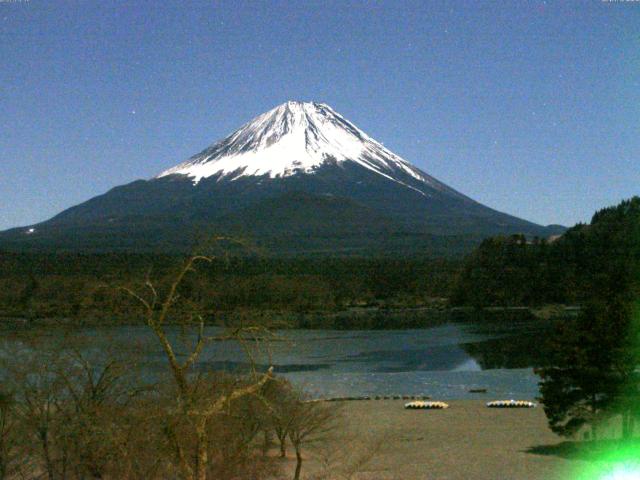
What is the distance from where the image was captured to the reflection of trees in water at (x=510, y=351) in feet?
134

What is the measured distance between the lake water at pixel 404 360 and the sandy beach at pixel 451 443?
3.35 meters

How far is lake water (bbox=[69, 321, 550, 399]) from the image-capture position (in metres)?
32.3

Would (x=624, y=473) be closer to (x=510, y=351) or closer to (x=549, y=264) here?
(x=510, y=351)

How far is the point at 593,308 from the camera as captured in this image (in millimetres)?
18875

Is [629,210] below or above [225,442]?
above

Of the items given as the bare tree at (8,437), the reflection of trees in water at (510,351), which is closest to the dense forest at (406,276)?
the reflection of trees in water at (510,351)

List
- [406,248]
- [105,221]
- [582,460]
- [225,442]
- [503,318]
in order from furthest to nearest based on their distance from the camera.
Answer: [105,221] < [406,248] < [503,318] < [582,460] < [225,442]

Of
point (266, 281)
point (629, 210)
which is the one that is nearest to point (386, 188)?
point (629, 210)

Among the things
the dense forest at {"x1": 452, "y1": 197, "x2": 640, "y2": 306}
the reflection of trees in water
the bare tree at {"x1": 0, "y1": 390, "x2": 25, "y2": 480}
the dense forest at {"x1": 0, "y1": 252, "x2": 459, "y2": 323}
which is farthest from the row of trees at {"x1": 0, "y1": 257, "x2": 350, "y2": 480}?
the dense forest at {"x1": 452, "y1": 197, "x2": 640, "y2": 306}

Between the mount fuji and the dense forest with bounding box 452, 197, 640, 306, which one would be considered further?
the mount fuji

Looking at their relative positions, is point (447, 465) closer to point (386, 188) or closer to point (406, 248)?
point (406, 248)

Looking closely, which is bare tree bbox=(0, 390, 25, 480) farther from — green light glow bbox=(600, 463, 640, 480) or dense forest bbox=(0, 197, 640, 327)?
dense forest bbox=(0, 197, 640, 327)

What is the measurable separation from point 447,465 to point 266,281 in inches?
2328

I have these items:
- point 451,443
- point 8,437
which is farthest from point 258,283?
point 8,437
